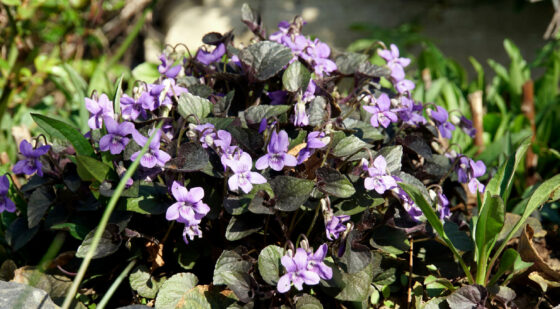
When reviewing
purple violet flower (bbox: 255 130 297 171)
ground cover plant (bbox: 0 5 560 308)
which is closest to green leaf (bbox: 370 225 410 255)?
ground cover plant (bbox: 0 5 560 308)

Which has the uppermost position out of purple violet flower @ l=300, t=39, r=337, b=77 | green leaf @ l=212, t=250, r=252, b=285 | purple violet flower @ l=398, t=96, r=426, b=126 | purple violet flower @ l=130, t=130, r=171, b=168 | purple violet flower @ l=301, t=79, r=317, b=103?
purple violet flower @ l=300, t=39, r=337, b=77

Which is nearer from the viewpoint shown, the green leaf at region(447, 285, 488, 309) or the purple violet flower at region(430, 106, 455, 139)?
the green leaf at region(447, 285, 488, 309)

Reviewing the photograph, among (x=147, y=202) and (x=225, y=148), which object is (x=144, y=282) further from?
(x=225, y=148)

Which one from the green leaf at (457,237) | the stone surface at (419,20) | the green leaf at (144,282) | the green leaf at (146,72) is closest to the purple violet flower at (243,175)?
the green leaf at (144,282)

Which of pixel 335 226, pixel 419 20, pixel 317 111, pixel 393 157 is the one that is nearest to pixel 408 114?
pixel 393 157

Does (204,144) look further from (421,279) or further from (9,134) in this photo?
(9,134)

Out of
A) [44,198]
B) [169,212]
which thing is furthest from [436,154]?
[44,198]

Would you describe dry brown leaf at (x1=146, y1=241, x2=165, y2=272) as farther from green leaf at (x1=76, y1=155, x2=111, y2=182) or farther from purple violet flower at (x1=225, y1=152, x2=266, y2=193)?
purple violet flower at (x1=225, y1=152, x2=266, y2=193)
